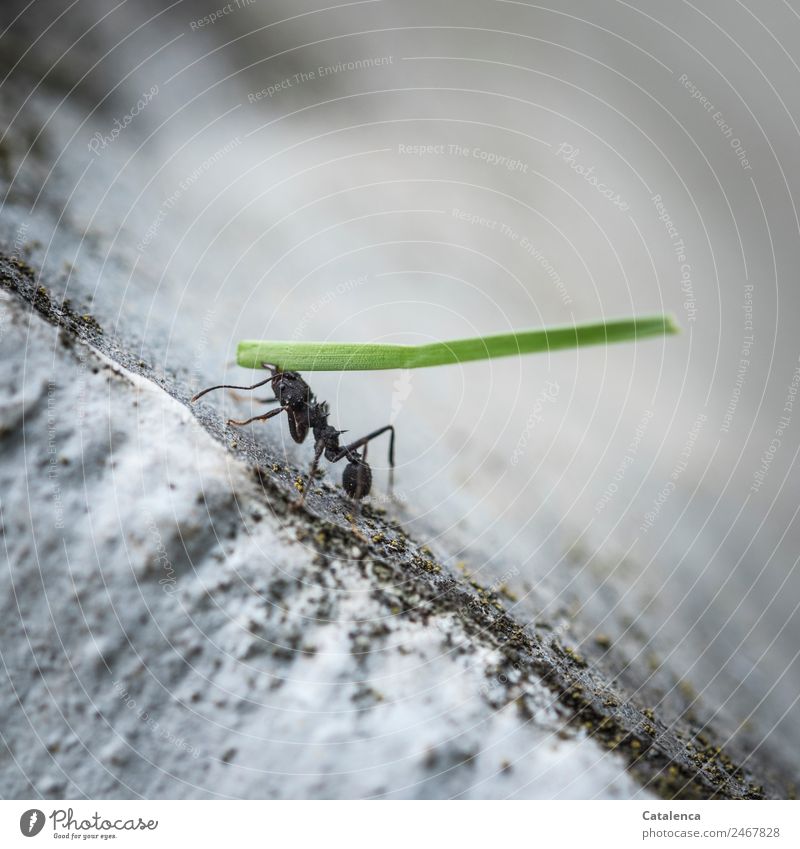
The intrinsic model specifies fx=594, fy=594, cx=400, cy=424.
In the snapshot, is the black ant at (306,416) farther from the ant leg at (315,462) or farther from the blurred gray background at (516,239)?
the blurred gray background at (516,239)

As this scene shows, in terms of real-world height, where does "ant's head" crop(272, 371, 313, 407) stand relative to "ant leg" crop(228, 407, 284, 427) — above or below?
above

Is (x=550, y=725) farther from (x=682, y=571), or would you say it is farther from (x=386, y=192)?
(x=386, y=192)

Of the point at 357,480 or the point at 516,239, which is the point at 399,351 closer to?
the point at 357,480

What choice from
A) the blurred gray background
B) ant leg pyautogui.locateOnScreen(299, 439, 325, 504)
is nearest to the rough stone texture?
ant leg pyautogui.locateOnScreen(299, 439, 325, 504)

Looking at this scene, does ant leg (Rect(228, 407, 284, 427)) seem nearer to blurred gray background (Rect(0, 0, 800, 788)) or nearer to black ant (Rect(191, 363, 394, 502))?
black ant (Rect(191, 363, 394, 502))

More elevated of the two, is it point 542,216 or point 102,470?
point 542,216
